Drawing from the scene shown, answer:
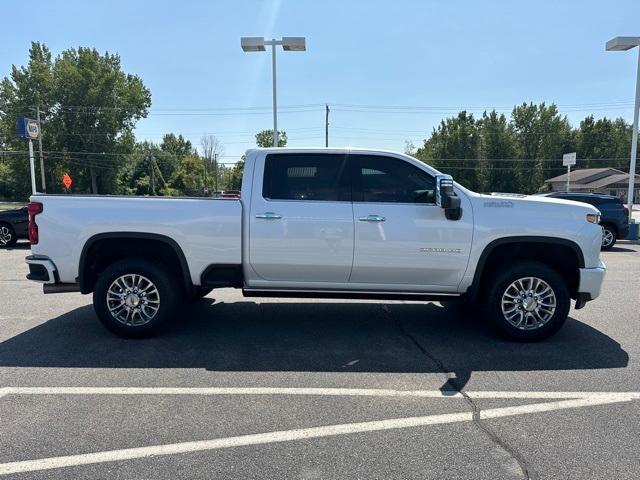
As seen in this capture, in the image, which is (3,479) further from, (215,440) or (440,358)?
(440,358)

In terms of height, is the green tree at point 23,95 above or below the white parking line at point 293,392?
above

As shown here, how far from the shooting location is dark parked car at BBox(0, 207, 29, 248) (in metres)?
13.9

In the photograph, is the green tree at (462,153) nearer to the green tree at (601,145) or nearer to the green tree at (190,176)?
the green tree at (601,145)

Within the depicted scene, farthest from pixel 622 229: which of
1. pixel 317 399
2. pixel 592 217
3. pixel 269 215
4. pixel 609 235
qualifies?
pixel 317 399

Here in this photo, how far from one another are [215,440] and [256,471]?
46 cm

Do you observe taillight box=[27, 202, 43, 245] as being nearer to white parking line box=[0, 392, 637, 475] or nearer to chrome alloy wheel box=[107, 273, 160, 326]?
chrome alloy wheel box=[107, 273, 160, 326]

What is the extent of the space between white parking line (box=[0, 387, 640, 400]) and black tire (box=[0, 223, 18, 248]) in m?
12.1

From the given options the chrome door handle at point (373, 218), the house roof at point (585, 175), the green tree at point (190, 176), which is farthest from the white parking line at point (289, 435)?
the green tree at point (190, 176)

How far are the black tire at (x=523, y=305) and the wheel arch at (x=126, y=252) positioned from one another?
10.8 feet

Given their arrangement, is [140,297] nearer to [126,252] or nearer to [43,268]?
[126,252]

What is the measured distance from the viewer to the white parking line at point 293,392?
3.81m

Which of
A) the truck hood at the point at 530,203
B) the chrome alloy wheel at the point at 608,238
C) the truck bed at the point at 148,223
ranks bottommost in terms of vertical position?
the chrome alloy wheel at the point at 608,238

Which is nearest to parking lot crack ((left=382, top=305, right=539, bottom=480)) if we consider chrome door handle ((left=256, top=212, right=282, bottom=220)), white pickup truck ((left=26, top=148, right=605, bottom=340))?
white pickup truck ((left=26, top=148, right=605, bottom=340))

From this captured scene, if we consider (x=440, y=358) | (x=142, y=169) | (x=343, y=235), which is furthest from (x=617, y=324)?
(x=142, y=169)
